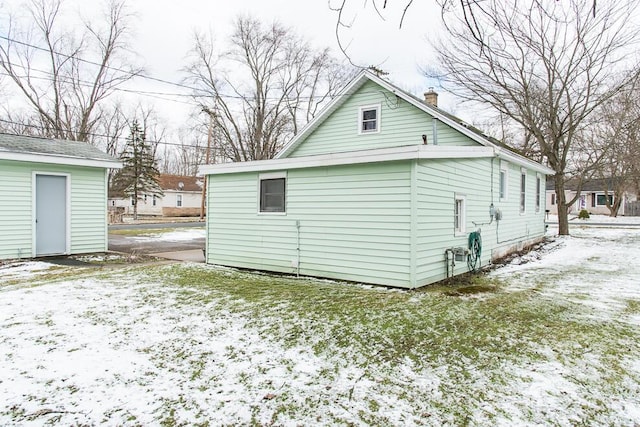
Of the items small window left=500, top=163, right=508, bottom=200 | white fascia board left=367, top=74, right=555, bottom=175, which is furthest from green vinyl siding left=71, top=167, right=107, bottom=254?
small window left=500, top=163, right=508, bottom=200

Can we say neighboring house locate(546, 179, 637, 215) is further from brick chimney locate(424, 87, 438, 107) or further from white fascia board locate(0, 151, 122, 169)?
white fascia board locate(0, 151, 122, 169)

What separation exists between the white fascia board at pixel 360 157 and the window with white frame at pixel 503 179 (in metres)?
2.63

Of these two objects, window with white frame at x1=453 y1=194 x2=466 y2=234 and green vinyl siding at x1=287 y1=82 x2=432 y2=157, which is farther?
green vinyl siding at x1=287 y1=82 x2=432 y2=157

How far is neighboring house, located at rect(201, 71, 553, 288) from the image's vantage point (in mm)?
7016

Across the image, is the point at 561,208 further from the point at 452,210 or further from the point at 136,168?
the point at 136,168

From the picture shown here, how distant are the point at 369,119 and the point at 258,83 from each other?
18464 millimetres

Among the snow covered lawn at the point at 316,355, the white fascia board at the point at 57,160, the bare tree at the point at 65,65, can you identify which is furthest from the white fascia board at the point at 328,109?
the bare tree at the point at 65,65

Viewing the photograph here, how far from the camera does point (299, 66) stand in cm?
2914

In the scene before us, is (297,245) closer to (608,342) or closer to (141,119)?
(608,342)

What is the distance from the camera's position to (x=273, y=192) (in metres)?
8.88

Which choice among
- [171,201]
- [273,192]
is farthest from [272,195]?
[171,201]

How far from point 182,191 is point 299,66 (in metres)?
19.0

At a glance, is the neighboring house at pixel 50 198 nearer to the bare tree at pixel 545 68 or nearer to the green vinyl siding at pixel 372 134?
the green vinyl siding at pixel 372 134

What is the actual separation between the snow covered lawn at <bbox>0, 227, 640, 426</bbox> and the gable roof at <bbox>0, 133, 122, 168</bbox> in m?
4.52
